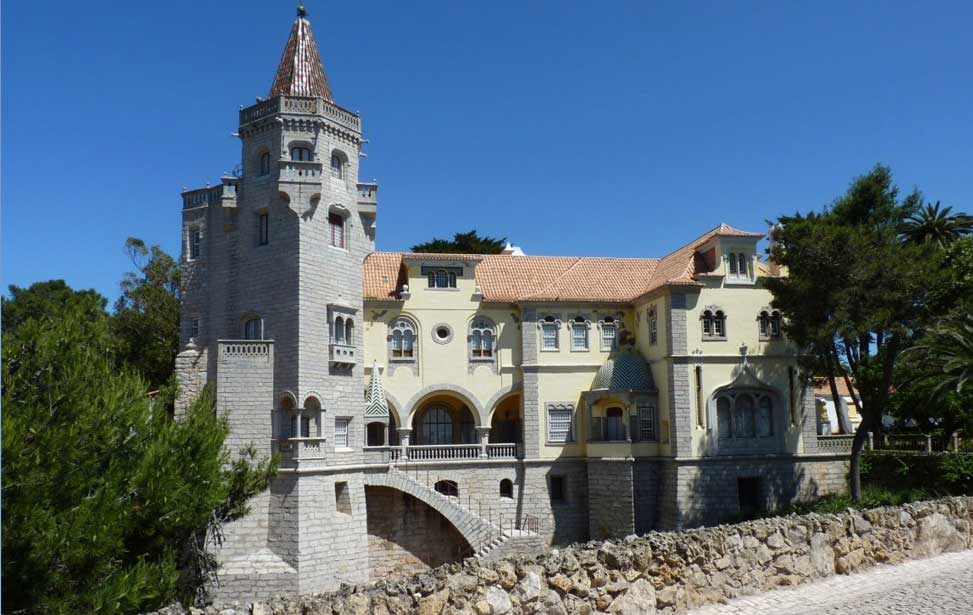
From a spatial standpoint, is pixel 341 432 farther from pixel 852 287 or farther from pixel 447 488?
pixel 852 287

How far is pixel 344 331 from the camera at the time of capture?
32688 millimetres

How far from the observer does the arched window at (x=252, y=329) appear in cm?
3198

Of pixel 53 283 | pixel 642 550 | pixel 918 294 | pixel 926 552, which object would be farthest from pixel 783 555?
pixel 53 283

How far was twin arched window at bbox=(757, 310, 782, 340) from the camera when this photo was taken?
36625 mm

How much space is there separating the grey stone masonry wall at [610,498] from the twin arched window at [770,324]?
806 centimetres

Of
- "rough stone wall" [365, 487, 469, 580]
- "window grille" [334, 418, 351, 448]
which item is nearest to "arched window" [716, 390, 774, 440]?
"rough stone wall" [365, 487, 469, 580]

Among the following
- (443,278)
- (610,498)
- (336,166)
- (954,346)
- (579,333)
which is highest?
(336,166)

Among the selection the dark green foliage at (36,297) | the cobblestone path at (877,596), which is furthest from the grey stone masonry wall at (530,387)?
the dark green foliage at (36,297)

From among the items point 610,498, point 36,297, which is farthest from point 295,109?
point 36,297

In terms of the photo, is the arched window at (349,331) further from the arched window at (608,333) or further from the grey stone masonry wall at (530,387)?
the arched window at (608,333)

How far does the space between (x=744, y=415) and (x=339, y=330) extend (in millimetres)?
17542

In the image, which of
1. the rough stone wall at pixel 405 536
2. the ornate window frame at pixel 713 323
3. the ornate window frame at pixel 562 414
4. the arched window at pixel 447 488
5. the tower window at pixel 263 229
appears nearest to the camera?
the tower window at pixel 263 229

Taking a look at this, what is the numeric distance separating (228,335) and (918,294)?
26.3m

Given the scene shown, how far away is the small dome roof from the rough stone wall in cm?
909
